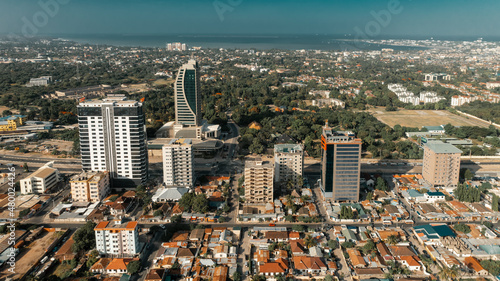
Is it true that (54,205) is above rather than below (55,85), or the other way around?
below

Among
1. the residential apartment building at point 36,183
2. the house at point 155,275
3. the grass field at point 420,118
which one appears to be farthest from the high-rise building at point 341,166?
the grass field at point 420,118

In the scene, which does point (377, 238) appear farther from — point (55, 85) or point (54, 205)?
point (55, 85)

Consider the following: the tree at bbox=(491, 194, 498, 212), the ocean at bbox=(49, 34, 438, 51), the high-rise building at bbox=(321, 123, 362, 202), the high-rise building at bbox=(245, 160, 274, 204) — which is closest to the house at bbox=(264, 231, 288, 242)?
the high-rise building at bbox=(245, 160, 274, 204)

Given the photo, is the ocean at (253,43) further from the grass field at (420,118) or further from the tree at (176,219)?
the tree at (176,219)

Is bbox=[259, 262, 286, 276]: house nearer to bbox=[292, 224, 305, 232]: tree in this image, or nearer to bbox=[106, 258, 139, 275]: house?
bbox=[292, 224, 305, 232]: tree

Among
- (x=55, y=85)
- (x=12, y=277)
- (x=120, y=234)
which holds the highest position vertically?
(x=55, y=85)

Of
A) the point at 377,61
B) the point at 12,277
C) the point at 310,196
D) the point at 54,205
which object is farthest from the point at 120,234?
the point at 377,61
